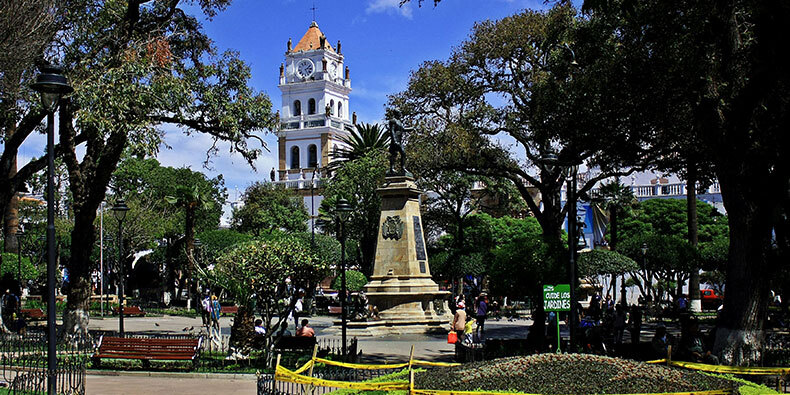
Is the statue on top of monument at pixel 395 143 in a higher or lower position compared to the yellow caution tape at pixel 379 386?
higher

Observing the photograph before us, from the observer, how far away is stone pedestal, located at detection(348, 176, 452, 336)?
75.0 feet

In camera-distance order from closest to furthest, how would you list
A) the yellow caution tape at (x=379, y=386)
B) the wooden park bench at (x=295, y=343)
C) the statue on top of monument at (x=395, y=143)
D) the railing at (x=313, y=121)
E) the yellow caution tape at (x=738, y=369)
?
the yellow caution tape at (x=379, y=386) → the yellow caution tape at (x=738, y=369) → the wooden park bench at (x=295, y=343) → the statue on top of monument at (x=395, y=143) → the railing at (x=313, y=121)

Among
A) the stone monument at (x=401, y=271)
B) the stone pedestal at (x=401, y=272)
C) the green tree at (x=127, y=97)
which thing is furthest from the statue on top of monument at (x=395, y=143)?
the green tree at (x=127, y=97)

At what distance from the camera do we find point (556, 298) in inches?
486

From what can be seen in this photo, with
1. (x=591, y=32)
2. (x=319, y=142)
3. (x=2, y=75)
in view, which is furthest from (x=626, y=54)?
(x=319, y=142)

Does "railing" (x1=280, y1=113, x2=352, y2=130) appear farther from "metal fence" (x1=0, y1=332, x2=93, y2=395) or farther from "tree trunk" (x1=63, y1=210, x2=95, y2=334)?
"metal fence" (x1=0, y1=332, x2=93, y2=395)

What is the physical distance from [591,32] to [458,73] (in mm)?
9098

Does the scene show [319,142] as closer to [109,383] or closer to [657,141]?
[657,141]

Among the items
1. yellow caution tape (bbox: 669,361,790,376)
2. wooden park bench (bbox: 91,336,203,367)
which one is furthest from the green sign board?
wooden park bench (bbox: 91,336,203,367)

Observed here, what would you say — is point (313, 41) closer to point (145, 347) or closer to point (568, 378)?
point (145, 347)

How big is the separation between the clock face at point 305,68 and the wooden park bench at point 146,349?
73386 millimetres

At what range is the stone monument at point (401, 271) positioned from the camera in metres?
22.9

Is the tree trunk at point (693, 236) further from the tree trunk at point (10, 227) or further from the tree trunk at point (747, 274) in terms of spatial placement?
the tree trunk at point (10, 227)

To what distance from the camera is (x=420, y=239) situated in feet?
78.2
